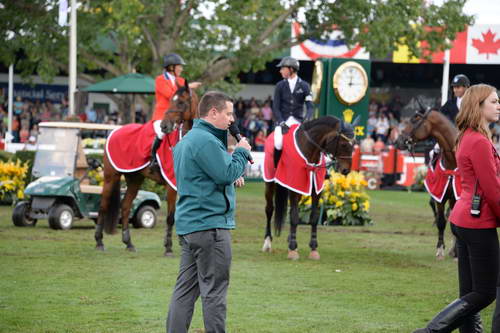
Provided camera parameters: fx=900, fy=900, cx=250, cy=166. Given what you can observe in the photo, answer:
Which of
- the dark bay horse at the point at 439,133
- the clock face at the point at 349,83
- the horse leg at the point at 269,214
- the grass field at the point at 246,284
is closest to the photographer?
the grass field at the point at 246,284

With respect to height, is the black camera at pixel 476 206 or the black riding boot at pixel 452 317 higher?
the black camera at pixel 476 206

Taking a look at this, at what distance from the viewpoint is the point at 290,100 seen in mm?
13586

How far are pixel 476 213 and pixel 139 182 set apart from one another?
313 inches

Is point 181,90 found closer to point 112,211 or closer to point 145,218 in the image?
point 112,211

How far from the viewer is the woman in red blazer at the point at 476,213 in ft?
20.8

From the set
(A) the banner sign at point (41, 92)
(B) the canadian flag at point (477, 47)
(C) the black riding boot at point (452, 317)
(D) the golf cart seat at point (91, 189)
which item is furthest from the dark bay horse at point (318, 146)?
(A) the banner sign at point (41, 92)

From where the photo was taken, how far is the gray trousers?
6.16 metres

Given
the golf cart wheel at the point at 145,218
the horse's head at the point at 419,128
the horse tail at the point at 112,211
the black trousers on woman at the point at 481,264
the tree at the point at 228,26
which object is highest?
the tree at the point at 228,26

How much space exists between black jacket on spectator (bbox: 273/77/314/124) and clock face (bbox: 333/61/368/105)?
4.89 m

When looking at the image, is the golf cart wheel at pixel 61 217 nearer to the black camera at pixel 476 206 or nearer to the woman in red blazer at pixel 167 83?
the woman in red blazer at pixel 167 83

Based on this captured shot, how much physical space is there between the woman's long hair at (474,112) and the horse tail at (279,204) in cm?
700

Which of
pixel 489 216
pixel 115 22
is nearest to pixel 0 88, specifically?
pixel 115 22

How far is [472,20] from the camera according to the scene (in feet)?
80.3

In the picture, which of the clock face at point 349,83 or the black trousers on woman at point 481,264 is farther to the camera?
the clock face at point 349,83
